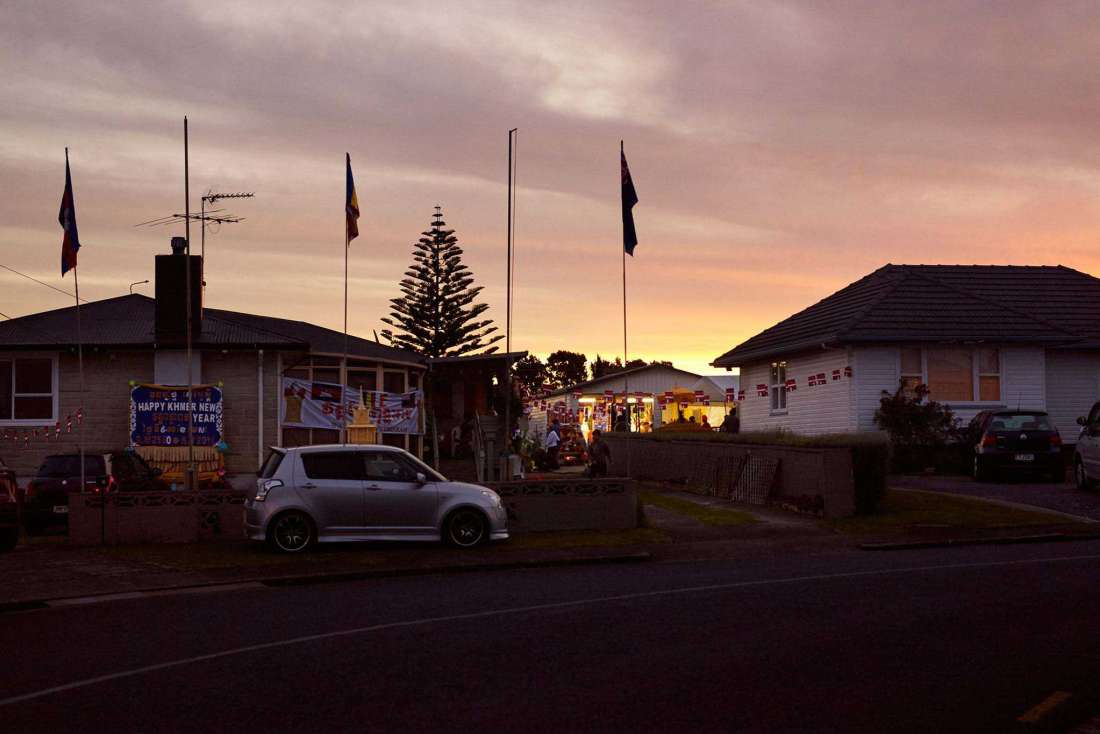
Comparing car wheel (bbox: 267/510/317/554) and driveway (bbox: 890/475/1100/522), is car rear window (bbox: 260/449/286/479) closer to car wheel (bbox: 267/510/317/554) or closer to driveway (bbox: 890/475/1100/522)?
car wheel (bbox: 267/510/317/554)

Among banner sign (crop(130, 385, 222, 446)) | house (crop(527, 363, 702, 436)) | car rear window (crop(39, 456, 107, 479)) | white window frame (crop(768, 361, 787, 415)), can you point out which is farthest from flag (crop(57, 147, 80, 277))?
house (crop(527, 363, 702, 436))

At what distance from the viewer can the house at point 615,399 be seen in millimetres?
62188

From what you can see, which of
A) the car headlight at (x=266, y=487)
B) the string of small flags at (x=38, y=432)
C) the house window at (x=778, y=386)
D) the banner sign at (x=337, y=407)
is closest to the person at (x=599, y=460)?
the banner sign at (x=337, y=407)

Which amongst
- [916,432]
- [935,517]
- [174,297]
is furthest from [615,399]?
[935,517]

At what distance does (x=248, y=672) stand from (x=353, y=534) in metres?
9.31

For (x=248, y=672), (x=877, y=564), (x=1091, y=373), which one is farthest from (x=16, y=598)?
(x=1091, y=373)

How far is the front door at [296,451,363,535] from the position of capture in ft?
58.5

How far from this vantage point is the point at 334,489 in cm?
1791

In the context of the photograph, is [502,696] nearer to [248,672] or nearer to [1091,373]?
[248,672]

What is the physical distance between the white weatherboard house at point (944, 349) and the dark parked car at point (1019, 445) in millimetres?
4539

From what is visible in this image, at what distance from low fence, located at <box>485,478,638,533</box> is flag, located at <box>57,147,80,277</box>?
839cm

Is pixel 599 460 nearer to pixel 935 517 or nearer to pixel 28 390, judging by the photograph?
pixel 935 517

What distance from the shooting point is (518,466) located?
30.7 m

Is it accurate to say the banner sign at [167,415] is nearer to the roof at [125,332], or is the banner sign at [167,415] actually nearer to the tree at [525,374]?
the roof at [125,332]
